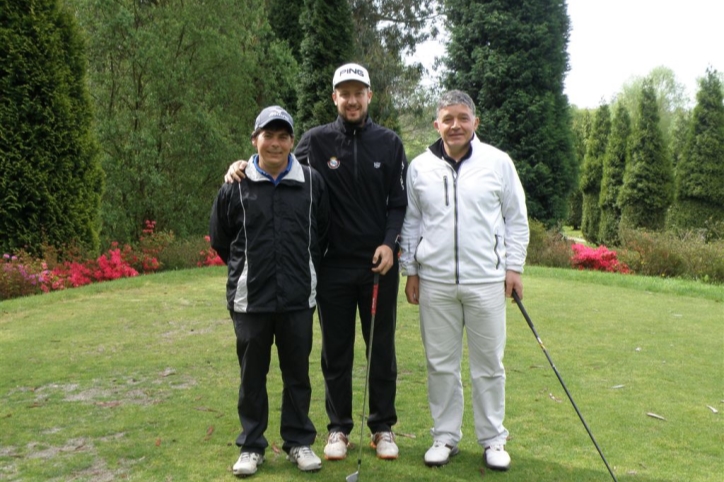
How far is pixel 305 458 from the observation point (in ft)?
11.7

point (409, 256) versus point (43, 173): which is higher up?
point (43, 173)

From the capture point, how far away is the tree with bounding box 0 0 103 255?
9977mm

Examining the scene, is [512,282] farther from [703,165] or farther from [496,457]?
[703,165]

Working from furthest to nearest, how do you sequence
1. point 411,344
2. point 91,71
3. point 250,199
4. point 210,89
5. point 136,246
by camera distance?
1. point 210,89
2. point 91,71
3. point 136,246
4. point 411,344
5. point 250,199

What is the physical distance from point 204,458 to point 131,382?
1.72 meters

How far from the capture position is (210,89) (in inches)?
635

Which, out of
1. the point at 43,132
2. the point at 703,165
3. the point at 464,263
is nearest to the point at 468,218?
the point at 464,263

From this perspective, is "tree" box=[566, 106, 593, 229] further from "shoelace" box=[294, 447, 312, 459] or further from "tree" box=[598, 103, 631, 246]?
"shoelace" box=[294, 447, 312, 459]

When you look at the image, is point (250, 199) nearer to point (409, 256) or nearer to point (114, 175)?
point (409, 256)

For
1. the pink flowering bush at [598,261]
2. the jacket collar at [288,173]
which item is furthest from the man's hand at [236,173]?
the pink flowering bush at [598,261]

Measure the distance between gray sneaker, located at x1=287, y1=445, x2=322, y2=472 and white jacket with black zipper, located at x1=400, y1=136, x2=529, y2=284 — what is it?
117 cm

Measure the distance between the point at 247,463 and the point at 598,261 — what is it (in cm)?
1151

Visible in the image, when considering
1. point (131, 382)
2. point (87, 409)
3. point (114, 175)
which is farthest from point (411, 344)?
point (114, 175)

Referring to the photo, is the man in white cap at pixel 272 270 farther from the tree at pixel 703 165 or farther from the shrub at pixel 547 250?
the tree at pixel 703 165
